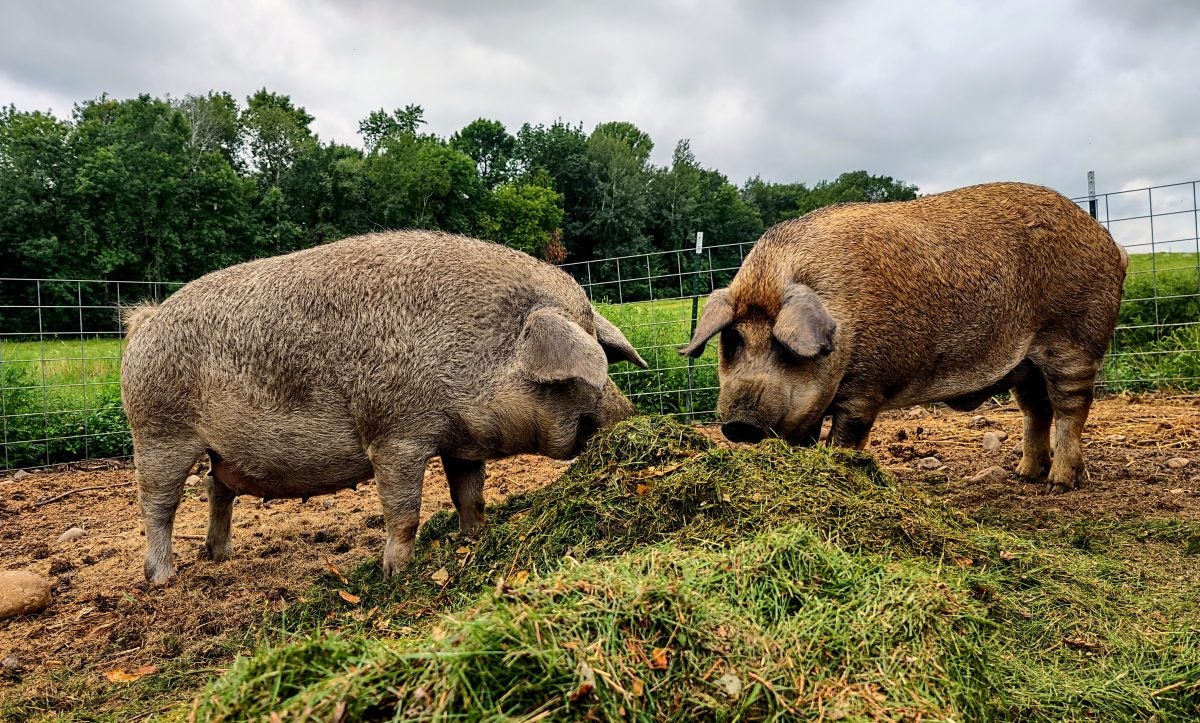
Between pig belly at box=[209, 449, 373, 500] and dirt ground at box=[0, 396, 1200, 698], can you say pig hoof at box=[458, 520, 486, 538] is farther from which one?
dirt ground at box=[0, 396, 1200, 698]

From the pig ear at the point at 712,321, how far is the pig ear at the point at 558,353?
74 centimetres

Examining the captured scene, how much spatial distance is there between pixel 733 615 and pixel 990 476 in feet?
16.4

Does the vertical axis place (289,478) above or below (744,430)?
below

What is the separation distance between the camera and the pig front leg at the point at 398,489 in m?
4.59

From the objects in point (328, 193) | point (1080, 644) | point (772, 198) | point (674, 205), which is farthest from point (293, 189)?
point (772, 198)

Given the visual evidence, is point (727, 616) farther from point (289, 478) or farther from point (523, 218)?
point (523, 218)

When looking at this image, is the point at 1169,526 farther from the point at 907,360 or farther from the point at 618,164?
the point at 618,164

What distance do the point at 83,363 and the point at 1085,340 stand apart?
1092cm

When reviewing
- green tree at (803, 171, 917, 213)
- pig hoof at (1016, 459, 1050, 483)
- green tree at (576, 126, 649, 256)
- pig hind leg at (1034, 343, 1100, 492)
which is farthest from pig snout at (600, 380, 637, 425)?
green tree at (803, 171, 917, 213)

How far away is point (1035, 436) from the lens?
21.8 feet

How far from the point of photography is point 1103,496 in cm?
590

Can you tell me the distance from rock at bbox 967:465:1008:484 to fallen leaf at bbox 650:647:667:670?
5.21 meters

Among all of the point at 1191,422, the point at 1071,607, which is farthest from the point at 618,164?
the point at 1071,607

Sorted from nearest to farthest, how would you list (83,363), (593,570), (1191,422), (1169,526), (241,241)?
(593,570)
(1169,526)
(1191,422)
(83,363)
(241,241)
